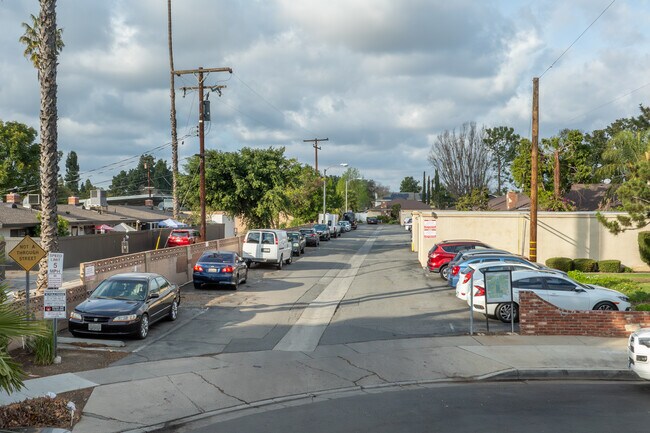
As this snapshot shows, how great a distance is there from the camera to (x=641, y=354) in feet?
34.1

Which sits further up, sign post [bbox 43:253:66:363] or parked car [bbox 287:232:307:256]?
sign post [bbox 43:253:66:363]

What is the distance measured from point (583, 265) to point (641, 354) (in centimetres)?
2114

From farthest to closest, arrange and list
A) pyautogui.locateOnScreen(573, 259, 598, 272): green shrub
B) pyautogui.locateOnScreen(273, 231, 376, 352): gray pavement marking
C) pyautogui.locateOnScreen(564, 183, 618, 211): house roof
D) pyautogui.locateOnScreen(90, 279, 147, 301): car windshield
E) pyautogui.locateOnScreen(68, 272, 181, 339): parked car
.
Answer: pyautogui.locateOnScreen(564, 183, 618, 211): house roof < pyautogui.locateOnScreen(573, 259, 598, 272): green shrub < pyautogui.locateOnScreen(90, 279, 147, 301): car windshield < pyautogui.locateOnScreen(273, 231, 376, 352): gray pavement marking < pyautogui.locateOnScreen(68, 272, 181, 339): parked car

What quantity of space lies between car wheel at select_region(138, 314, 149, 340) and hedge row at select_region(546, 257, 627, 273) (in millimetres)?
22284

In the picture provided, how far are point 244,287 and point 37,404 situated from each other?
633 inches

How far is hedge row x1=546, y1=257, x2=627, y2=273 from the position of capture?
98.4 feet

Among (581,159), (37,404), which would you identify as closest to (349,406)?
(37,404)

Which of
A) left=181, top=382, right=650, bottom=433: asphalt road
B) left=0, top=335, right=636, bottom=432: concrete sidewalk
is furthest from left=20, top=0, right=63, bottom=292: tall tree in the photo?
left=181, top=382, right=650, bottom=433: asphalt road

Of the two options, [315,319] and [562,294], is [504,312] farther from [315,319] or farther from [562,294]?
[315,319]

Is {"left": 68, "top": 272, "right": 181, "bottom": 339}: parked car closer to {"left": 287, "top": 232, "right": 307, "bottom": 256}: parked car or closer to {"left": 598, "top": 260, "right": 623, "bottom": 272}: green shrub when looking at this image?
{"left": 598, "top": 260, "right": 623, "bottom": 272}: green shrub

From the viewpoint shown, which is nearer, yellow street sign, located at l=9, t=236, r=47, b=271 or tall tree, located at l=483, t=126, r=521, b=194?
yellow street sign, located at l=9, t=236, r=47, b=271

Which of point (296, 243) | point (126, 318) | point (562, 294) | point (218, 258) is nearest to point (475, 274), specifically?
point (562, 294)

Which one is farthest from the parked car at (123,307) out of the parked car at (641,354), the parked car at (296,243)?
the parked car at (296,243)

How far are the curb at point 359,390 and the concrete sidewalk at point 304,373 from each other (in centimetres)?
2
